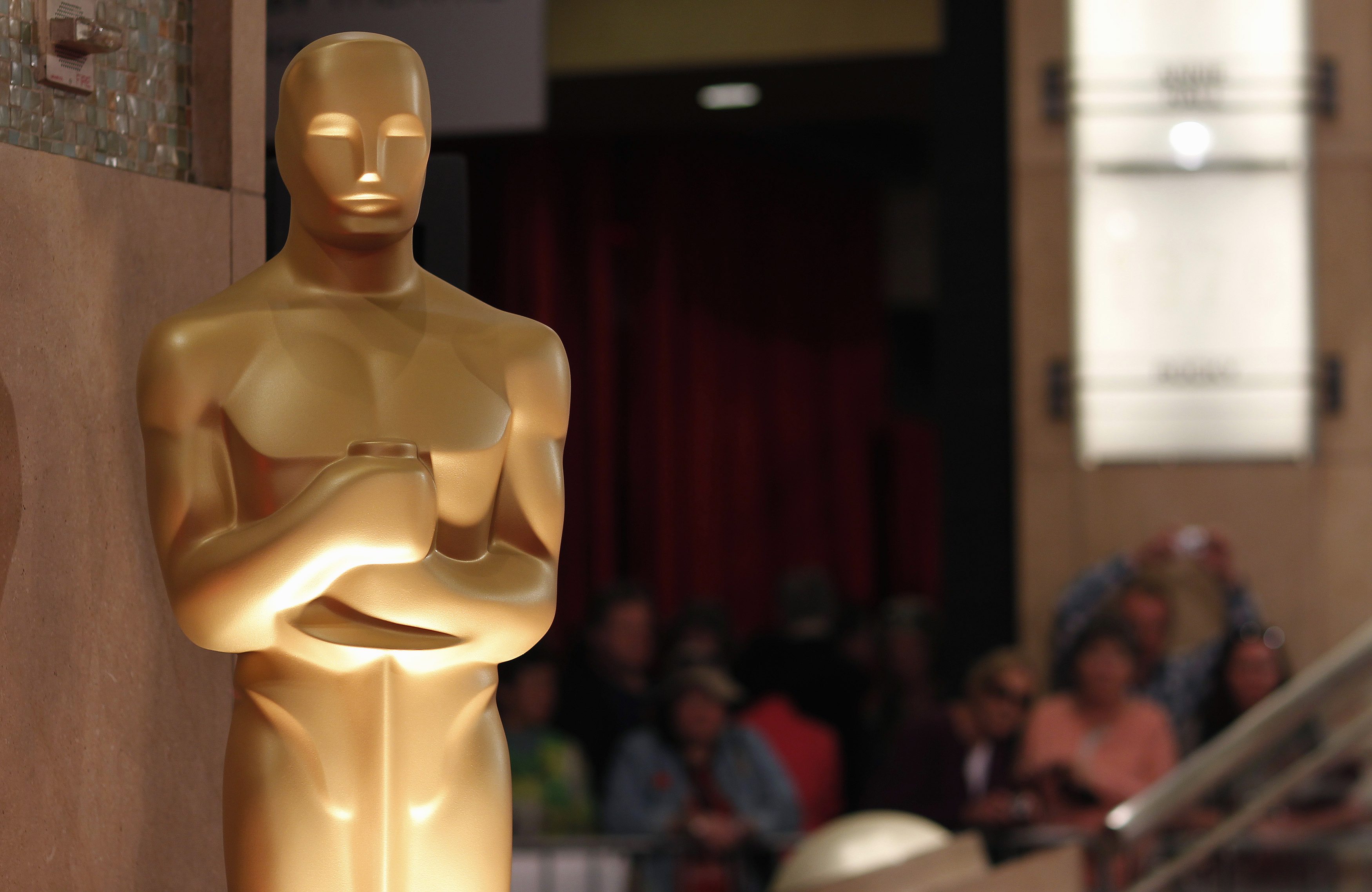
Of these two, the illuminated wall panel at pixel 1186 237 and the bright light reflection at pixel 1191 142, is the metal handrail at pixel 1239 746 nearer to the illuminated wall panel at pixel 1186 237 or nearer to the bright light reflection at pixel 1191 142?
the illuminated wall panel at pixel 1186 237

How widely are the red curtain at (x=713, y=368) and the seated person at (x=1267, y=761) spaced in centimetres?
515

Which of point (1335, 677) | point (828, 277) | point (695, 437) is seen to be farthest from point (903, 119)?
point (1335, 677)

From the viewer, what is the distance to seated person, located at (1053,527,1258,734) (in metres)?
6.00

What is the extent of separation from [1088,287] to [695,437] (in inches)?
181

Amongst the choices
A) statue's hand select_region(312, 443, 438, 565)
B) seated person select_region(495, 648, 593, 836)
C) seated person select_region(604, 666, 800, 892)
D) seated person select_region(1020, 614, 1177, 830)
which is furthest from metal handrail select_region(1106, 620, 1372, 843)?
statue's hand select_region(312, 443, 438, 565)

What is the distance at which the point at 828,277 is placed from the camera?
39.5 ft

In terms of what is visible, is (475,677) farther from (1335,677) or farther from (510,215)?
(510,215)

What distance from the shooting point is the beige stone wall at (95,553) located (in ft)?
6.68

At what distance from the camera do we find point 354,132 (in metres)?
1.75

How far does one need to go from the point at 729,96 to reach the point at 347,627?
26.6 feet

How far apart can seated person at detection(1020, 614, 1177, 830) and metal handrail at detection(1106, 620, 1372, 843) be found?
860 mm

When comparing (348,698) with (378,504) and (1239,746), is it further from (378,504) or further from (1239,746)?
(1239,746)

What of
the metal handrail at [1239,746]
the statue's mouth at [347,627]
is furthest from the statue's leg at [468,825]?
the metal handrail at [1239,746]

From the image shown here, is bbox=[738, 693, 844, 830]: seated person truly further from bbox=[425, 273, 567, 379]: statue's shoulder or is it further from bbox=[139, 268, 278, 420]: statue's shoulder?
bbox=[139, 268, 278, 420]: statue's shoulder
